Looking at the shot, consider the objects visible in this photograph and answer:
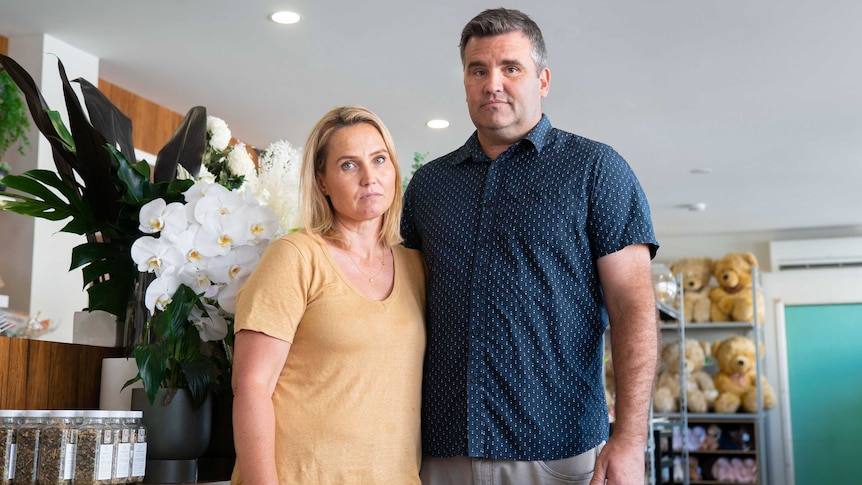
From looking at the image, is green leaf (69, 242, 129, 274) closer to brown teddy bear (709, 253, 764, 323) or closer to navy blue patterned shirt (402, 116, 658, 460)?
navy blue patterned shirt (402, 116, 658, 460)

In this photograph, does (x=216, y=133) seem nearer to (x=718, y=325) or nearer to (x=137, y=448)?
(x=137, y=448)

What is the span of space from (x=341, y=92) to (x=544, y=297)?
3243mm

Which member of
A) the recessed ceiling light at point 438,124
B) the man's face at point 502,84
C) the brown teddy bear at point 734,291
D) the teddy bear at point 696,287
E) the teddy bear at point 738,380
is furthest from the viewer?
the teddy bear at point 696,287

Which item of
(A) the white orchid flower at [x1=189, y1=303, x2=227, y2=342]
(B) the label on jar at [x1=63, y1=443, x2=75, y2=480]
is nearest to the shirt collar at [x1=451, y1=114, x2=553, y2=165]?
(A) the white orchid flower at [x1=189, y1=303, x2=227, y2=342]

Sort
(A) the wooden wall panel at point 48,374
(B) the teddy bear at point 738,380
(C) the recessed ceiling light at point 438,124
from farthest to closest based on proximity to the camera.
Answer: (B) the teddy bear at point 738,380 < (C) the recessed ceiling light at point 438,124 < (A) the wooden wall panel at point 48,374

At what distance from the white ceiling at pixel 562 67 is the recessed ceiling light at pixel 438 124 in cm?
4

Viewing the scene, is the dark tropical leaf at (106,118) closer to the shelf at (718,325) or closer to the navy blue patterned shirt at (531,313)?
the navy blue patterned shirt at (531,313)

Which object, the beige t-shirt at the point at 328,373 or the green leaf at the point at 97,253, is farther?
the green leaf at the point at 97,253

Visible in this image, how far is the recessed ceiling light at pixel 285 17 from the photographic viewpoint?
3.63 m

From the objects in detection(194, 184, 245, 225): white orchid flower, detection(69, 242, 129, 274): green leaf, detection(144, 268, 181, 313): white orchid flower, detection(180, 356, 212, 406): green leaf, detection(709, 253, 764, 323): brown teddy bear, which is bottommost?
detection(180, 356, 212, 406): green leaf

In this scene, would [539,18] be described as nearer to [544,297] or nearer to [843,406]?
[544,297]

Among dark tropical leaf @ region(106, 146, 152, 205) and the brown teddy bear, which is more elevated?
the brown teddy bear

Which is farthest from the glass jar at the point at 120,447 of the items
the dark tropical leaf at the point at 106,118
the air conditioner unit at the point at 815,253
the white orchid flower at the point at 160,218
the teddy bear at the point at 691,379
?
the air conditioner unit at the point at 815,253

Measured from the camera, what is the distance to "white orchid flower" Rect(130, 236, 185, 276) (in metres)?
1.55
